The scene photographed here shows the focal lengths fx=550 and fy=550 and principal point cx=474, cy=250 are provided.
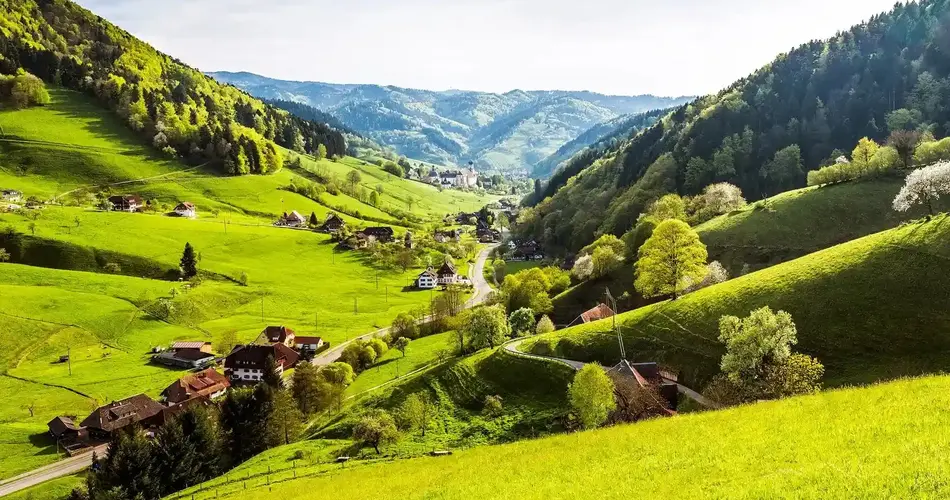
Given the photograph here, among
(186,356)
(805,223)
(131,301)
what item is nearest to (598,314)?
(805,223)

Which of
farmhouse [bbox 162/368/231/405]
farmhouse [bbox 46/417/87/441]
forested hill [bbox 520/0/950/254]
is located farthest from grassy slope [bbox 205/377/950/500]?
forested hill [bbox 520/0/950/254]

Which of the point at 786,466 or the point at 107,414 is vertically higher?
the point at 786,466

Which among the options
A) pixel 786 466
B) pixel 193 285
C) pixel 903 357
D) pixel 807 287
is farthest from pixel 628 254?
pixel 193 285

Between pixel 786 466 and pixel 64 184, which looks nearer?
pixel 786 466

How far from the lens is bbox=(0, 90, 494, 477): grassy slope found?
90.6 meters

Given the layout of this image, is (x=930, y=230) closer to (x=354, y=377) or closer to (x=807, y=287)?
(x=807, y=287)

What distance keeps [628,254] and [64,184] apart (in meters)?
198

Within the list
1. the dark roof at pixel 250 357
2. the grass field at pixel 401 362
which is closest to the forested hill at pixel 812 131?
the grass field at pixel 401 362

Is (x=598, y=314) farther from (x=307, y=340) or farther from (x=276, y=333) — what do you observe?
(x=276, y=333)

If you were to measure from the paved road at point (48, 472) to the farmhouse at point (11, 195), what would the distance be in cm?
13058

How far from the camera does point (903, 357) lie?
50688 mm

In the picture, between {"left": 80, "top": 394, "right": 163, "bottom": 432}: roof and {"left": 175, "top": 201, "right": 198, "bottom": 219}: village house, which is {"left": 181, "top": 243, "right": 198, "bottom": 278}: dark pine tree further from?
{"left": 80, "top": 394, "right": 163, "bottom": 432}: roof

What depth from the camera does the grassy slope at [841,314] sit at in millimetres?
51931

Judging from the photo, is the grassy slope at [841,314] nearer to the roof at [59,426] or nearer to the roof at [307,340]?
the roof at [307,340]
